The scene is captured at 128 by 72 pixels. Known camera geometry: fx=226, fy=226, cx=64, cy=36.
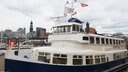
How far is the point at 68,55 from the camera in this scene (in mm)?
16688

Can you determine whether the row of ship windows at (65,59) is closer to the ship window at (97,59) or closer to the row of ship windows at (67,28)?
the ship window at (97,59)

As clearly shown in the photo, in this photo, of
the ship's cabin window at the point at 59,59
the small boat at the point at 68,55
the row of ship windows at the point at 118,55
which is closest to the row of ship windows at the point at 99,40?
the small boat at the point at 68,55

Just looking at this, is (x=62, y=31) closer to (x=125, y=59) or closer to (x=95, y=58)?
(x=95, y=58)

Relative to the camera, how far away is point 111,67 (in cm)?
2309

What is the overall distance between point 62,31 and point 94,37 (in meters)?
2.90

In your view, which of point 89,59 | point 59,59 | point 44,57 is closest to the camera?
point 59,59

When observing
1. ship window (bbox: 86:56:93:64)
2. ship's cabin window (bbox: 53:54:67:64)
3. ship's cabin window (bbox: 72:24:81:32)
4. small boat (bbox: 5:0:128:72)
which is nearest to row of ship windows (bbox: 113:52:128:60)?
small boat (bbox: 5:0:128:72)

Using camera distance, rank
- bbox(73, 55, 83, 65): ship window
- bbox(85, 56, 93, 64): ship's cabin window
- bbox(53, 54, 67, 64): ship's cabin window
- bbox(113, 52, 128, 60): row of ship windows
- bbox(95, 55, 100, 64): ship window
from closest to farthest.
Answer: bbox(53, 54, 67, 64): ship's cabin window < bbox(73, 55, 83, 65): ship window < bbox(85, 56, 93, 64): ship's cabin window < bbox(95, 55, 100, 64): ship window < bbox(113, 52, 128, 60): row of ship windows

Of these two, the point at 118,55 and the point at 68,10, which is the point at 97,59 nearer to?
the point at 68,10

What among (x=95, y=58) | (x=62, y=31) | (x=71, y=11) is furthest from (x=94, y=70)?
(x=71, y=11)

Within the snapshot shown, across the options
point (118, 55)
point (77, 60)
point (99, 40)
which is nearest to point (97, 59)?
point (99, 40)

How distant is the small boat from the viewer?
16.0m

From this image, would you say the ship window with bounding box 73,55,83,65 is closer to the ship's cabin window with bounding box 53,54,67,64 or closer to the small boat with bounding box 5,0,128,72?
the small boat with bounding box 5,0,128,72

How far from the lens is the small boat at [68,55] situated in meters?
16.0
